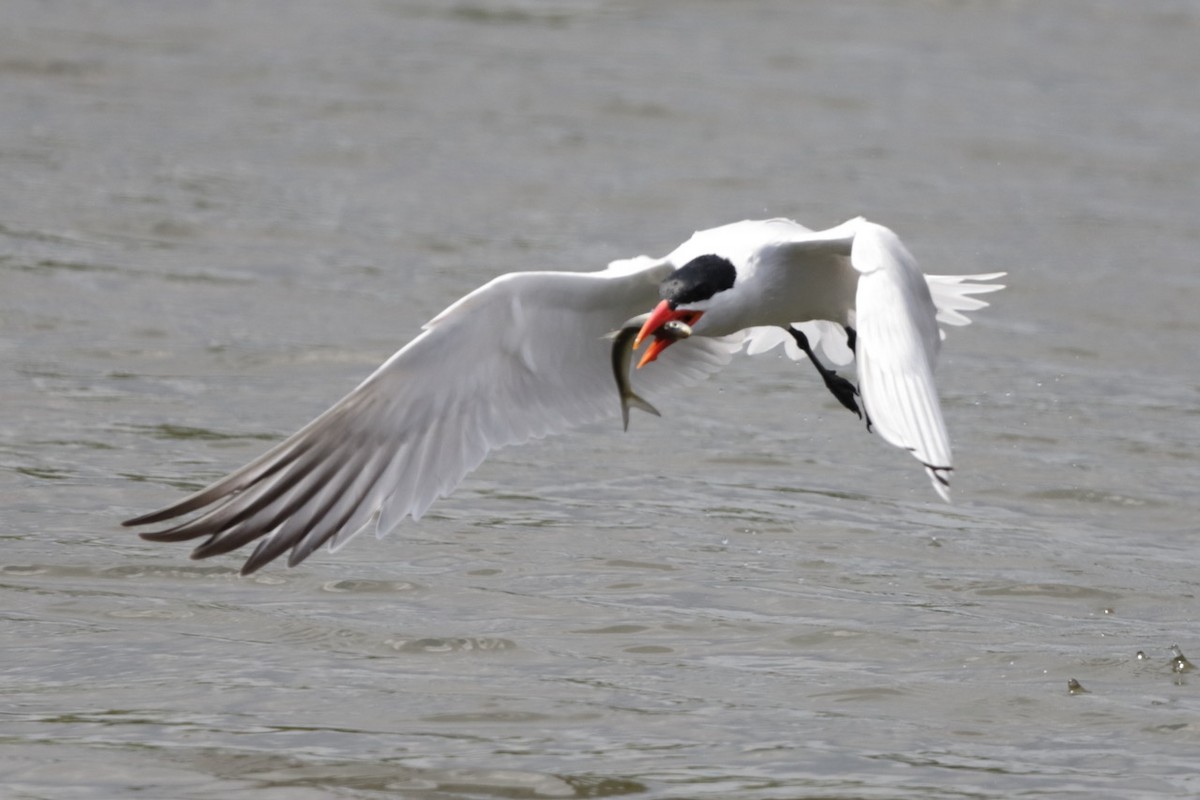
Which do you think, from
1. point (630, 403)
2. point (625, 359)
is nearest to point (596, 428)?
point (630, 403)

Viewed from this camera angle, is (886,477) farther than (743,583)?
Yes

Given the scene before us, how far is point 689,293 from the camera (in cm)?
529

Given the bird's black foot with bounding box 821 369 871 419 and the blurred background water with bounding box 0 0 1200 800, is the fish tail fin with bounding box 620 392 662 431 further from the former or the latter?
the bird's black foot with bounding box 821 369 871 419

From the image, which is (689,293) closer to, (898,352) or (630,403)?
(630,403)

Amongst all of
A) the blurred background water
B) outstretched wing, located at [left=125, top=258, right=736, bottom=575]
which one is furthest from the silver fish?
the blurred background water

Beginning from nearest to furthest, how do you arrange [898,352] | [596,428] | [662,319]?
[898,352], [662,319], [596,428]

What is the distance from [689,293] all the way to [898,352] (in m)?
0.87

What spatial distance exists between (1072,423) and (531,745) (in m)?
4.23

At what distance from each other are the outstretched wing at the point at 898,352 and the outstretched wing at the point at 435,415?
0.80 metres

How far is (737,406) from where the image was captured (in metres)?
8.73

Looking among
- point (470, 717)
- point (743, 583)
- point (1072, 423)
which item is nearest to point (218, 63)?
point (1072, 423)

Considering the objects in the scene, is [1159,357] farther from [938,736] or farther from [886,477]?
[938,736]

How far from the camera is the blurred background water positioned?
518 centimetres

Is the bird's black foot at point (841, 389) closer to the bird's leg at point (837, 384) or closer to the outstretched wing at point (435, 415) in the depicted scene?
the bird's leg at point (837, 384)
